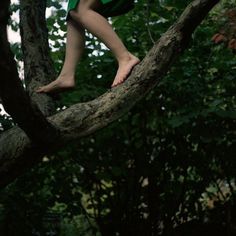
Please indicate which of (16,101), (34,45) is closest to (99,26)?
(34,45)

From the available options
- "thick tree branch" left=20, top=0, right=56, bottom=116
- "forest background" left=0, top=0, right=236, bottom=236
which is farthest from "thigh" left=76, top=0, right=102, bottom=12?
"forest background" left=0, top=0, right=236, bottom=236

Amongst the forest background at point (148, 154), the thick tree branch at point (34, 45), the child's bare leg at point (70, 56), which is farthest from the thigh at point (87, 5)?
the forest background at point (148, 154)

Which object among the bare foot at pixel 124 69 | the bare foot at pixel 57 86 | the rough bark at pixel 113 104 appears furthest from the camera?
the bare foot at pixel 57 86

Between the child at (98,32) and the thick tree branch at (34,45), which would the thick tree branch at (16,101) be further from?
the thick tree branch at (34,45)

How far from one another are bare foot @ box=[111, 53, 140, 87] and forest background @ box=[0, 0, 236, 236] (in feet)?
3.82

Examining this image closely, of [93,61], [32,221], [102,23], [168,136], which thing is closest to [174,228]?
[168,136]

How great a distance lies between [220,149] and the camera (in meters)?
4.42

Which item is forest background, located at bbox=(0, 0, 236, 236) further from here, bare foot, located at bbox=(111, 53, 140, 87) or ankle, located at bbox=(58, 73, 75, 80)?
bare foot, located at bbox=(111, 53, 140, 87)

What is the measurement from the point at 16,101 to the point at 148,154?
11.7 ft

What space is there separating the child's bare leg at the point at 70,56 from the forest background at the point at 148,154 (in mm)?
1031

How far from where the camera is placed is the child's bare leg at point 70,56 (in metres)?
2.40

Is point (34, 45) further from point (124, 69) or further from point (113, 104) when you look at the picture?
point (113, 104)

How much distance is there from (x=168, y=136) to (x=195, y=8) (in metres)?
3.02

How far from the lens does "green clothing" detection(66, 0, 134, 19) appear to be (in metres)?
2.28
